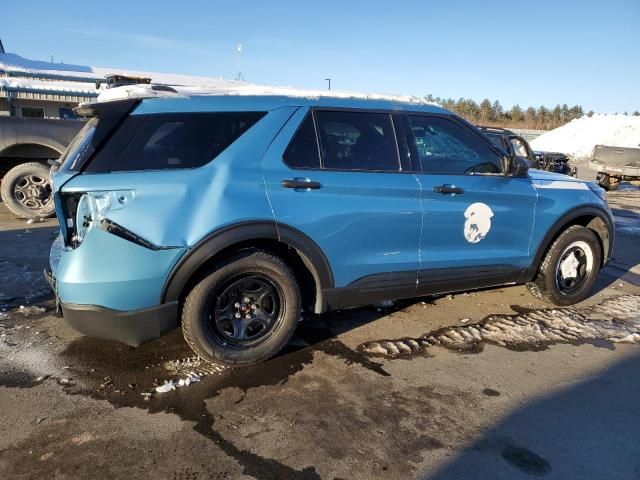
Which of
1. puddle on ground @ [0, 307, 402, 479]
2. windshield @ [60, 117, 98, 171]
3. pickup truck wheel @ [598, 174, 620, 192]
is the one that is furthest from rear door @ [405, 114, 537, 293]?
pickup truck wheel @ [598, 174, 620, 192]

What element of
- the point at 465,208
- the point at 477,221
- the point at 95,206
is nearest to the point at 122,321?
the point at 95,206

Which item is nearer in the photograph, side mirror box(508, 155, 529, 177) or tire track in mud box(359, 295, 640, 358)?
tire track in mud box(359, 295, 640, 358)

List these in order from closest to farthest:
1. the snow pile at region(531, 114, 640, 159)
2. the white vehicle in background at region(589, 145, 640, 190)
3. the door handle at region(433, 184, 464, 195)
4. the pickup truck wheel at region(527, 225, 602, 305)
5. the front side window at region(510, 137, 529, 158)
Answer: the door handle at region(433, 184, 464, 195) < the pickup truck wheel at region(527, 225, 602, 305) < the front side window at region(510, 137, 529, 158) < the white vehicle in background at region(589, 145, 640, 190) < the snow pile at region(531, 114, 640, 159)

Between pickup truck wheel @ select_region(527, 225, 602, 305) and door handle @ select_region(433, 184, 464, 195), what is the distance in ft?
4.65

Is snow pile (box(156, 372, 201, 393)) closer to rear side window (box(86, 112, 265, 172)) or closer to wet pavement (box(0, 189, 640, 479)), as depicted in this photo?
wet pavement (box(0, 189, 640, 479))

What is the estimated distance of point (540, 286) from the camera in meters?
4.83

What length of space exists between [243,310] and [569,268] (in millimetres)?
3325

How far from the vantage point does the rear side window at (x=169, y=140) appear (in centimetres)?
305

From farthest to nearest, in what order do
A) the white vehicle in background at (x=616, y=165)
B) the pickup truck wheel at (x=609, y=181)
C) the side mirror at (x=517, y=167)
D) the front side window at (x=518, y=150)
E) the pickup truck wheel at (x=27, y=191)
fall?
1. the pickup truck wheel at (x=609, y=181)
2. the white vehicle in background at (x=616, y=165)
3. the pickup truck wheel at (x=27, y=191)
4. the front side window at (x=518, y=150)
5. the side mirror at (x=517, y=167)

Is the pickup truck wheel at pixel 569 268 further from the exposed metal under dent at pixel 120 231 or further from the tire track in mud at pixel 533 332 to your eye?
the exposed metal under dent at pixel 120 231

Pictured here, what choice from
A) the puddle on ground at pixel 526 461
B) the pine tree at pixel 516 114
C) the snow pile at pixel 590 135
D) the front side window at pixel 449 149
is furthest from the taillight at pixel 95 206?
the pine tree at pixel 516 114

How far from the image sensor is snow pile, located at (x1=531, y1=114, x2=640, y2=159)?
1426 inches

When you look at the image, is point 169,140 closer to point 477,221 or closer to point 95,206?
point 95,206

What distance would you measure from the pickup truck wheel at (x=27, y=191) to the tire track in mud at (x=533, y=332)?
636 centimetres
